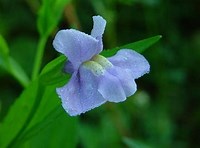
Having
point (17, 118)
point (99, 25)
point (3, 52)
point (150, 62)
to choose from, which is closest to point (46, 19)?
point (3, 52)

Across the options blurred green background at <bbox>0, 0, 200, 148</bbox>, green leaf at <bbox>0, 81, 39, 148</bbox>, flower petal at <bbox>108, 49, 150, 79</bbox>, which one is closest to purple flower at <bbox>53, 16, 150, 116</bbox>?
→ flower petal at <bbox>108, 49, 150, 79</bbox>

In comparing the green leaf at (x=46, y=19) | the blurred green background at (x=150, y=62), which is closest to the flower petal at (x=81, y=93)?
the green leaf at (x=46, y=19)

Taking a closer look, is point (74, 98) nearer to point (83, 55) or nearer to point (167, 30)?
point (83, 55)

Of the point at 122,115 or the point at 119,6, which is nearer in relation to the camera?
the point at 122,115

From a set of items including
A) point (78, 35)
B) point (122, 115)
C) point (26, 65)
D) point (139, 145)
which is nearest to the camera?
point (78, 35)

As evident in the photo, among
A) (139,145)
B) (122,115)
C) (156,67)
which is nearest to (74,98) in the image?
(139,145)

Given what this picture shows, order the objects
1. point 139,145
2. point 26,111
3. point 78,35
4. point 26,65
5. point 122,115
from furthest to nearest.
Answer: point 26,65, point 122,115, point 139,145, point 26,111, point 78,35

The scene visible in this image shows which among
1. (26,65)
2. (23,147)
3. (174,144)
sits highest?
(23,147)

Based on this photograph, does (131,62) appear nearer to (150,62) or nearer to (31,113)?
(31,113)

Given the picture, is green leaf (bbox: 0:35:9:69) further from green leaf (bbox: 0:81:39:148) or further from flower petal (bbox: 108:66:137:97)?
flower petal (bbox: 108:66:137:97)
